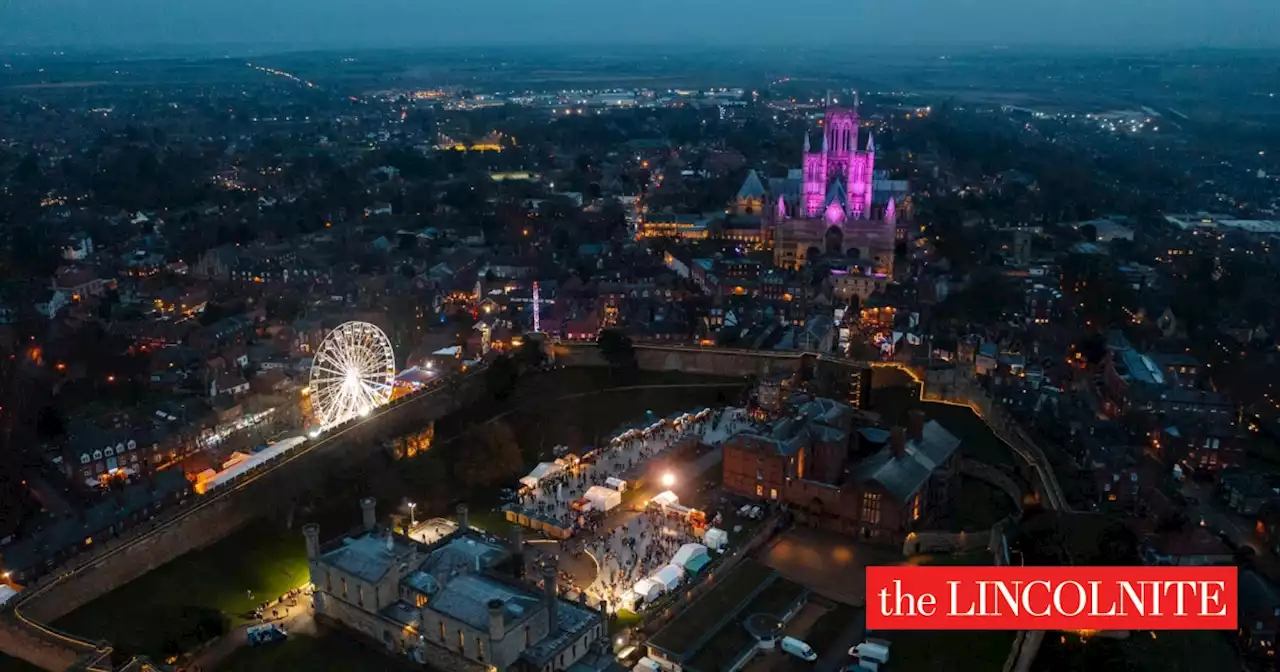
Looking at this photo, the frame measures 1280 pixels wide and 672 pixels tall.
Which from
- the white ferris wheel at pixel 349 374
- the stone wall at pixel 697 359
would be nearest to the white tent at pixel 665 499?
the white ferris wheel at pixel 349 374

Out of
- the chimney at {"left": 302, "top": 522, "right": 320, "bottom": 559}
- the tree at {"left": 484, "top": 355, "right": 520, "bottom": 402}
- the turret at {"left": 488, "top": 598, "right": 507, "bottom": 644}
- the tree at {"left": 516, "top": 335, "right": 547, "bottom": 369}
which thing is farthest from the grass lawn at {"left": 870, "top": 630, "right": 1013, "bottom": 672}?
the tree at {"left": 516, "top": 335, "right": 547, "bottom": 369}

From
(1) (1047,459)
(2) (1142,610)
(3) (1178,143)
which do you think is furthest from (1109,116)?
(2) (1142,610)

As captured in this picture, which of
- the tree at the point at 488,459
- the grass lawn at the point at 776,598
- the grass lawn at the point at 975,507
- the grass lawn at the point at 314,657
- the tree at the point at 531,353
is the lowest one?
the grass lawn at the point at 314,657

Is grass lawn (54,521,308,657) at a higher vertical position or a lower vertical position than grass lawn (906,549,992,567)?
lower

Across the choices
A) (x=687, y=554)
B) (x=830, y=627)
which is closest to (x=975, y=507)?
(x=830, y=627)

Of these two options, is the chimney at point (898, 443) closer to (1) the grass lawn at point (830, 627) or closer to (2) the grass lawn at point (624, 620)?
(1) the grass lawn at point (830, 627)

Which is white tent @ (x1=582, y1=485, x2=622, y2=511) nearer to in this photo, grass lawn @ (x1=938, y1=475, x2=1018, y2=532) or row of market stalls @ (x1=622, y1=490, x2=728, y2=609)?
row of market stalls @ (x1=622, y1=490, x2=728, y2=609)

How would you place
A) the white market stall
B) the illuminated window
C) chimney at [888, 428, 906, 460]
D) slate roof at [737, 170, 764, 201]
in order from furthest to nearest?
slate roof at [737, 170, 764, 201] → the white market stall → chimney at [888, 428, 906, 460] → the illuminated window
